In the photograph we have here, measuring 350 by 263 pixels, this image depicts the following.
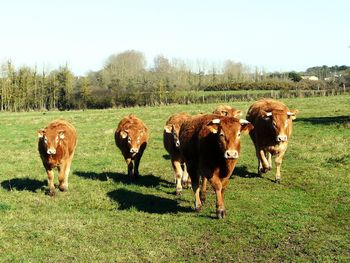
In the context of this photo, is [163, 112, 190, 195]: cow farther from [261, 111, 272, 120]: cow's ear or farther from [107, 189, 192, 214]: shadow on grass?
[261, 111, 272, 120]: cow's ear

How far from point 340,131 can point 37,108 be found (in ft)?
178

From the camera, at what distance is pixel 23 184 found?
12.8 meters

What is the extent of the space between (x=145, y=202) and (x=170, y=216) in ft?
4.52

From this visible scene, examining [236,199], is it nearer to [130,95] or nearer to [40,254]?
[40,254]

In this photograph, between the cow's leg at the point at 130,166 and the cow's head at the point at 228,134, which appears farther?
the cow's leg at the point at 130,166

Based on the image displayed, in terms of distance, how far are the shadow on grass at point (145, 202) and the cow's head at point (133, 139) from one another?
61.8 inches

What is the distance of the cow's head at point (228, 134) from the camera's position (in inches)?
322

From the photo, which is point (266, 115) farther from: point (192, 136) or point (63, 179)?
point (63, 179)

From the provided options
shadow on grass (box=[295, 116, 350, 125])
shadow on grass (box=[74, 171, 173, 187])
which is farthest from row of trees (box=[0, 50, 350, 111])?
shadow on grass (box=[74, 171, 173, 187])

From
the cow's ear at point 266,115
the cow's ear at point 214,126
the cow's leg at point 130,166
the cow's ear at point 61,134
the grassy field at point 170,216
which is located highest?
the cow's ear at point 266,115

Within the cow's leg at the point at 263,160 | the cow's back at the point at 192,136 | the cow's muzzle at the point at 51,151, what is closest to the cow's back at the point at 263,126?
the cow's leg at the point at 263,160

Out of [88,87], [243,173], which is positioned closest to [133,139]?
[243,173]

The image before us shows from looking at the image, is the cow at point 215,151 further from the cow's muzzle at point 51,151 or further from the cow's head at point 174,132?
the cow's muzzle at point 51,151

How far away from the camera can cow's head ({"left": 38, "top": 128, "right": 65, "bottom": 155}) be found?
11.0 metres
